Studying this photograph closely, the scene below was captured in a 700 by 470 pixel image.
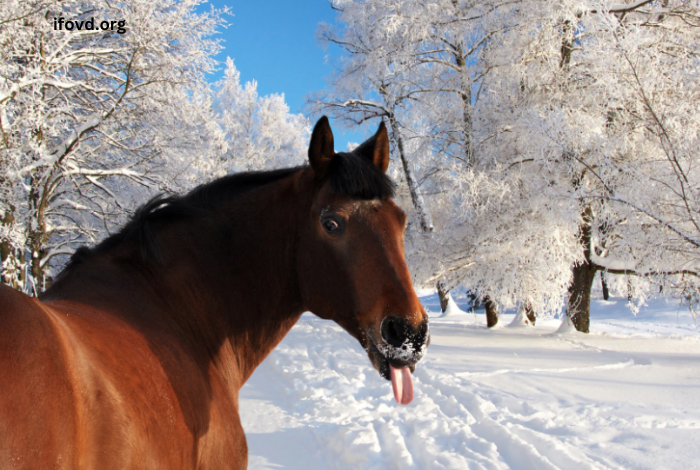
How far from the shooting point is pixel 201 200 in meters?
2.13

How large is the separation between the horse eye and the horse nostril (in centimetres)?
47

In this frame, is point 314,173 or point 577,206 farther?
point 577,206

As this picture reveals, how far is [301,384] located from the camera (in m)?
6.13

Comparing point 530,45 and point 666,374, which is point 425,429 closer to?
point 666,374

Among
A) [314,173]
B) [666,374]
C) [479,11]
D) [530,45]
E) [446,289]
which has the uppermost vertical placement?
[479,11]

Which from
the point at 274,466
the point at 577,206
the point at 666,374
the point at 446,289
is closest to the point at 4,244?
the point at 274,466

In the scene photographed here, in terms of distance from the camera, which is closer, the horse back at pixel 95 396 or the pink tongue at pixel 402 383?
the horse back at pixel 95 396

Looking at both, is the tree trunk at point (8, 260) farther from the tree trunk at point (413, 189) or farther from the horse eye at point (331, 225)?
the tree trunk at point (413, 189)

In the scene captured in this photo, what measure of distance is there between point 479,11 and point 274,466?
10152 mm

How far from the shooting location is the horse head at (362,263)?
1.57 meters

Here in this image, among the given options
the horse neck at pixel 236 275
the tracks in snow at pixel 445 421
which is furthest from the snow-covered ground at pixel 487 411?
the horse neck at pixel 236 275

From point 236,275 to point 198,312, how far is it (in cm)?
24

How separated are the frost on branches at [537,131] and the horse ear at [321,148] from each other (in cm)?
543

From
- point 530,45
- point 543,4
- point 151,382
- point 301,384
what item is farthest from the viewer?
point 530,45
